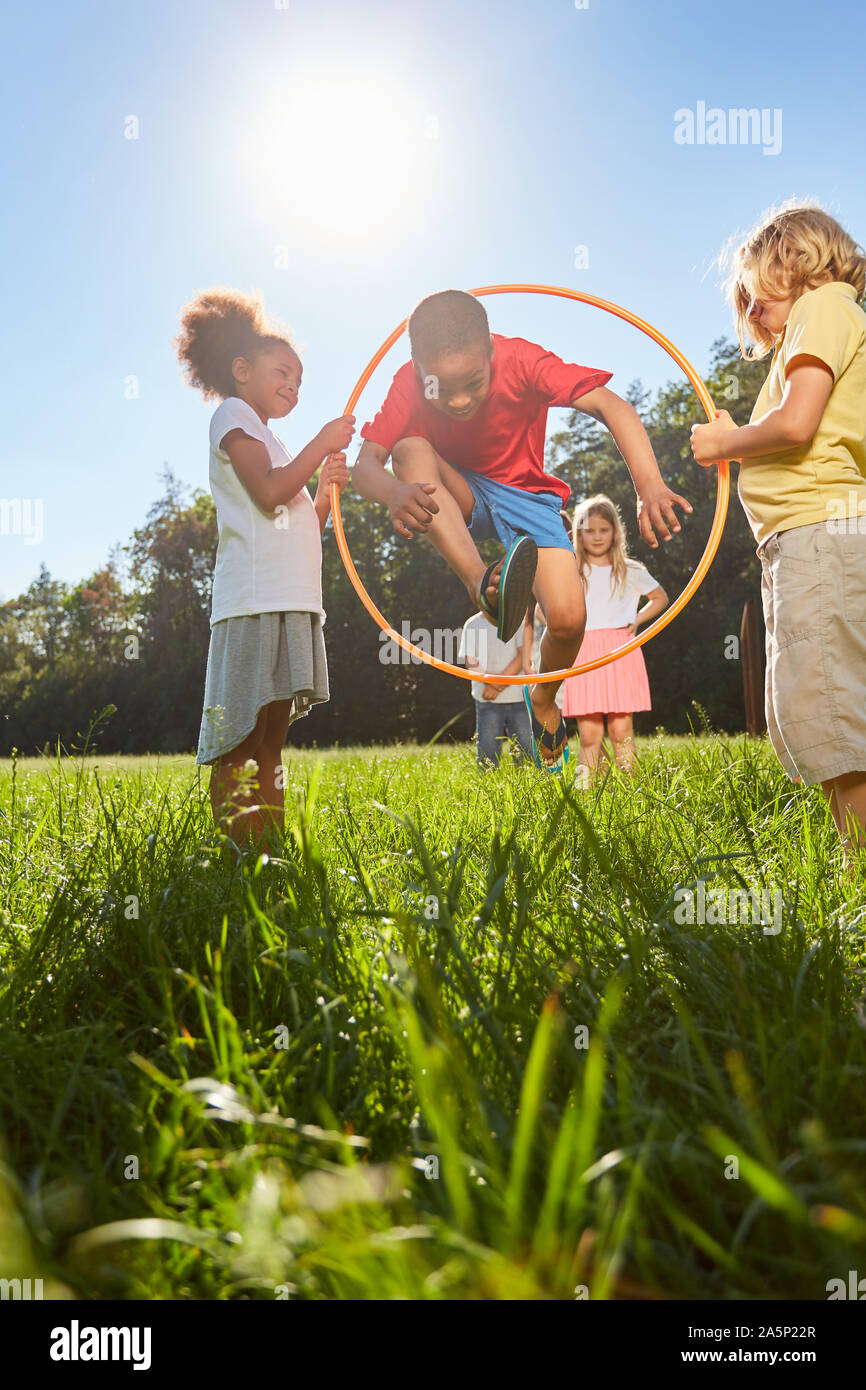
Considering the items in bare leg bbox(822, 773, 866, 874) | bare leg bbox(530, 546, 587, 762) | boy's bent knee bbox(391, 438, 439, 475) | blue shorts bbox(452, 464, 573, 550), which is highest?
boy's bent knee bbox(391, 438, 439, 475)

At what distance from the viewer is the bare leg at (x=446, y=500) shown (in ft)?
13.0

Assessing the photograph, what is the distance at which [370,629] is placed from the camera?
63.2 ft

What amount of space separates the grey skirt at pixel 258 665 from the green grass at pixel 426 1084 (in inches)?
38.7

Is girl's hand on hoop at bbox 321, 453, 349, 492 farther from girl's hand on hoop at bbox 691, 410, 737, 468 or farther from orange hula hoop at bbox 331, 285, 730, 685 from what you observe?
girl's hand on hoop at bbox 691, 410, 737, 468

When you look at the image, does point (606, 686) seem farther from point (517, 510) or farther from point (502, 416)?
point (502, 416)

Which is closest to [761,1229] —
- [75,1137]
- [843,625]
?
[75,1137]

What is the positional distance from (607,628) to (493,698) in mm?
901

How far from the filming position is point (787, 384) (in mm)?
2557

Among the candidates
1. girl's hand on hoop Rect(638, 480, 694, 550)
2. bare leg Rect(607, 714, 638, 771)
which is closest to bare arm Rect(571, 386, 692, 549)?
girl's hand on hoop Rect(638, 480, 694, 550)

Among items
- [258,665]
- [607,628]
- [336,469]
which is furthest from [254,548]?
[607,628]

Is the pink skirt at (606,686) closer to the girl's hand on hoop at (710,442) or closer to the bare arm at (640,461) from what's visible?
the bare arm at (640,461)

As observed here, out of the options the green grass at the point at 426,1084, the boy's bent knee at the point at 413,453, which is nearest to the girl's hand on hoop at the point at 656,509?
the boy's bent knee at the point at 413,453

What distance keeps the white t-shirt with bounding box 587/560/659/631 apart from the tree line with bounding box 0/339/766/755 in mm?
997

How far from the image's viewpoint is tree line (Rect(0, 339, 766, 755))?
13.9 m
